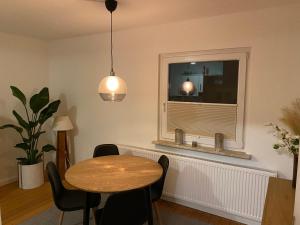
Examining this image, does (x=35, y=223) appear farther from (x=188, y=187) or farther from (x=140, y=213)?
(x=188, y=187)

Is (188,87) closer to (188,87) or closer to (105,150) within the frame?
(188,87)

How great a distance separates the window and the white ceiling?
483mm

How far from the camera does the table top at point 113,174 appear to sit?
6.57ft

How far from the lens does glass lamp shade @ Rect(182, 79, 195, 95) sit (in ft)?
9.75

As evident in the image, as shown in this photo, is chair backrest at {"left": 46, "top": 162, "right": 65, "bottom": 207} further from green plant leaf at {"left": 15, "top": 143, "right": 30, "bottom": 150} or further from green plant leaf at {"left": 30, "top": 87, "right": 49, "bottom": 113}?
green plant leaf at {"left": 30, "top": 87, "right": 49, "bottom": 113}

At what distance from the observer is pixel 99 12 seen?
2557 millimetres

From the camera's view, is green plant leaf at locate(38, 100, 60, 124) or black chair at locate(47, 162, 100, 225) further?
green plant leaf at locate(38, 100, 60, 124)

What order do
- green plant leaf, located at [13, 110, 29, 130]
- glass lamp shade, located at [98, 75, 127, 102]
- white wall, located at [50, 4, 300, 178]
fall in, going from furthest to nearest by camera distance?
green plant leaf, located at [13, 110, 29, 130]
white wall, located at [50, 4, 300, 178]
glass lamp shade, located at [98, 75, 127, 102]

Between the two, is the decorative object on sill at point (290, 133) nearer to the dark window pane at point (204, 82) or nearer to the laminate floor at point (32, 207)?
the dark window pane at point (204, 82)

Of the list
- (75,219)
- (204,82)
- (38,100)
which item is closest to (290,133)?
(204,82)

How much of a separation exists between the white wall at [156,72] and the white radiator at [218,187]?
0.17 meters

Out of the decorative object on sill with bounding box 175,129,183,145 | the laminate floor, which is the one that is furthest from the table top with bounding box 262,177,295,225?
the decorative object on sill with bounding box 175,129,183,145

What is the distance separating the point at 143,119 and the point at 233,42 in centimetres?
159

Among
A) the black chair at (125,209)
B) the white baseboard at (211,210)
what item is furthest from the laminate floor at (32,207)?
the black chair at (125,209)
